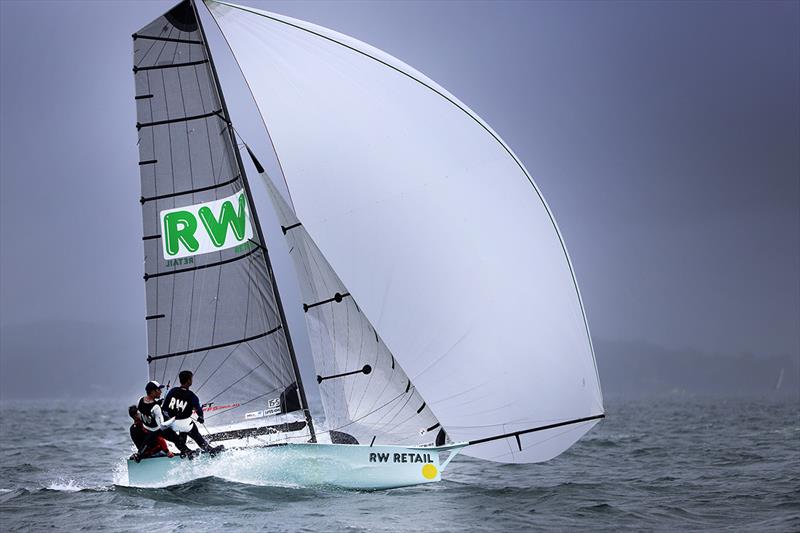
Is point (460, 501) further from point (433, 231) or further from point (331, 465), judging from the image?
point (433, 231)

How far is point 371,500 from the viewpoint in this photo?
33.4ft

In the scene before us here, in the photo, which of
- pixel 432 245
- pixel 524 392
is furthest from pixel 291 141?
pixel 524 392

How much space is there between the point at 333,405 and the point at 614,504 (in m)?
3.58

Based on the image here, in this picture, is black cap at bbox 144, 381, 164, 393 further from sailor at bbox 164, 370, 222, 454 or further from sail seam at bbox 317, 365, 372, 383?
sail seam at bbox 317, 365, 372, 383

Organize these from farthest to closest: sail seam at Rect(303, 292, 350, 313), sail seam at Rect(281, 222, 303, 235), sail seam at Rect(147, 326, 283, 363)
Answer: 1. sail seam at Rect(147, 326, 283, 363)
2. sail seam at Rect(281, 222, 303, 235)
3. sail seam at Rect(303, 292, 350, 313)

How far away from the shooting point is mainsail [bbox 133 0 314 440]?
11391mm

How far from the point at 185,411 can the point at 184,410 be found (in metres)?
0.02

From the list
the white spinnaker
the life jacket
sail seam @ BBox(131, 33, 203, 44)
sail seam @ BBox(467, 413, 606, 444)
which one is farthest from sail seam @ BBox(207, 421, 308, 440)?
sail seam @ BBox(131, 33, 203, 44)

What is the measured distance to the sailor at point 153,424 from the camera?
425 inches

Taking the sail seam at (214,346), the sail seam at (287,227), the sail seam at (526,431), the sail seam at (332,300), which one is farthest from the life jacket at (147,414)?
the sail seam at (526,431)

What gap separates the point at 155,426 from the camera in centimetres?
1083

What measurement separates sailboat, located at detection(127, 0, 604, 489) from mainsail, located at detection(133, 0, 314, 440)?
1.0 inches

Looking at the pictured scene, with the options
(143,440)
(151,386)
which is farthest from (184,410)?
(143,440)

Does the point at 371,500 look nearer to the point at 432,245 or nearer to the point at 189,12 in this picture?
the point at 432,245
